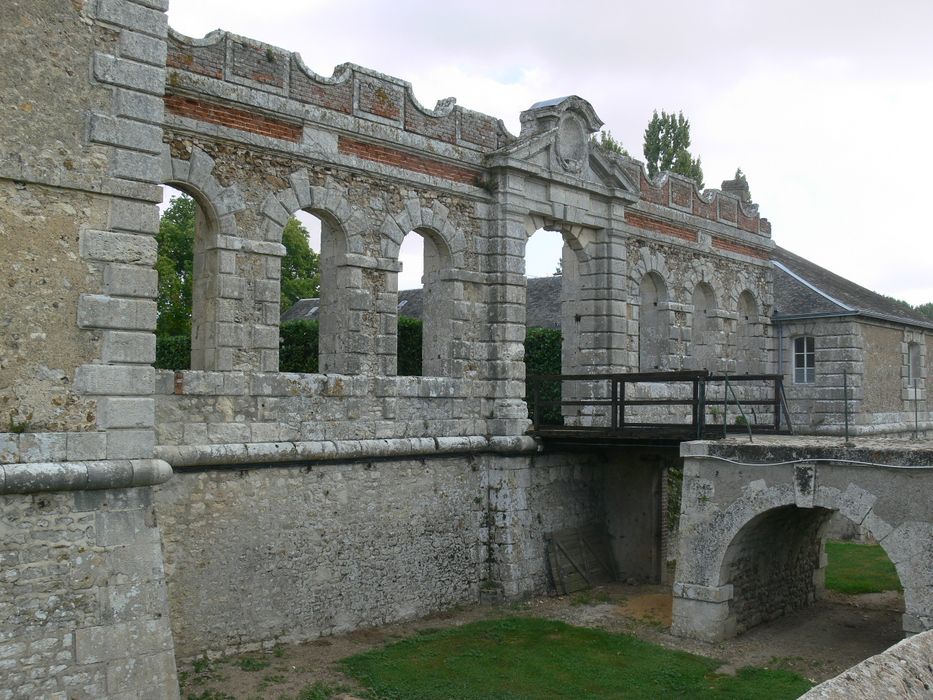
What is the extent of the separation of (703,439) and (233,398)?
6115 mm

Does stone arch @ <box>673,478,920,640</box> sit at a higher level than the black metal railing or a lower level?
lower

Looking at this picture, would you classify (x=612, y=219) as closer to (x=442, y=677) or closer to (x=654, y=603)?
(x=654, y=603)

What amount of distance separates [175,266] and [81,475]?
22.1 metres

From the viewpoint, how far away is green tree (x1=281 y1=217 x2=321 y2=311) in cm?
3175

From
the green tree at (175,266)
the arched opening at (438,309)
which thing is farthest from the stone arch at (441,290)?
the green tree at (175,266)

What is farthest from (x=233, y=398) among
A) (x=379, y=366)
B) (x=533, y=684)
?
(x=533, y=684)

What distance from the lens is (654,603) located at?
14.0 m

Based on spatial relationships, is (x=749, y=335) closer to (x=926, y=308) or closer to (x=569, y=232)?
(x=569, y=232)

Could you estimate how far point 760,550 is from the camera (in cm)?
1275

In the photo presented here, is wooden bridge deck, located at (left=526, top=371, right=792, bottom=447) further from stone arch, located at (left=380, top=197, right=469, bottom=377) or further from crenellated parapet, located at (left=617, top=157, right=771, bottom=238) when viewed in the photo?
crenellated parapet, located at (left=617, top=157, right=771, bottom=238)

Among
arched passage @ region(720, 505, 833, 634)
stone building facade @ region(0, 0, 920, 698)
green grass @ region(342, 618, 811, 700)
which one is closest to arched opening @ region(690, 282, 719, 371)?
stone building facade @ region(0, 0, 920, 698)

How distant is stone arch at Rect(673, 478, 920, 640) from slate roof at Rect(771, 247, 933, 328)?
24.9 feet

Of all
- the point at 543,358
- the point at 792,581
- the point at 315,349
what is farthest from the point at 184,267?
the point at 792,581

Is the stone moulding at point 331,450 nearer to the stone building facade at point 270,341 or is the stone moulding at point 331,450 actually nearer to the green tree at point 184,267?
the stone building facade at point 270,341
